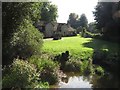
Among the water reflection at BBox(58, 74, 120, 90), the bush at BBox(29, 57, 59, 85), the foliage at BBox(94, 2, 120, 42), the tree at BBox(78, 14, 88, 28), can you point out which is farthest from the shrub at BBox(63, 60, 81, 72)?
the tree at BBox(78, 14, 88, 28)

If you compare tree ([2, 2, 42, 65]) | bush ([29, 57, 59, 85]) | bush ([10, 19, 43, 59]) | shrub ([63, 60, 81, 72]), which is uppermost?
tree ([2, 2, 42, 65])

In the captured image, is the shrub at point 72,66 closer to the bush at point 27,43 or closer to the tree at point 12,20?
the bush at point 27,43

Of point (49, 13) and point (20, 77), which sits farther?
point (49, 13)

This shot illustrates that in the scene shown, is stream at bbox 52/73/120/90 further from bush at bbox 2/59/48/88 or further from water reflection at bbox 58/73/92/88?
bush at bbox 2/59/48/88

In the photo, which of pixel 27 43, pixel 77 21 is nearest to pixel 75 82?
pixel 27 43

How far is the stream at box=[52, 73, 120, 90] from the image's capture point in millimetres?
21297

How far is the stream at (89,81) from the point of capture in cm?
2130


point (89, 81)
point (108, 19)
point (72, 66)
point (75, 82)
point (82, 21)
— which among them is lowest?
point (75, 82)

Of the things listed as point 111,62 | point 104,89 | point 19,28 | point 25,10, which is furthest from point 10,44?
point 111,62

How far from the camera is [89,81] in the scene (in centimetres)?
2334

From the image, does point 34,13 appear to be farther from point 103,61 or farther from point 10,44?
point 103,61

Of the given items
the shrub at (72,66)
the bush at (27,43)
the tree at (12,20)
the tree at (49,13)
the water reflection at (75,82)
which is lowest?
the water reflection at (75,82)

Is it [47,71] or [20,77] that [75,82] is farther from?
[20,77]

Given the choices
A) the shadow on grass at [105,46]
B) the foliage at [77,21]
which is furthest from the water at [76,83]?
the foliage at [77,21]
